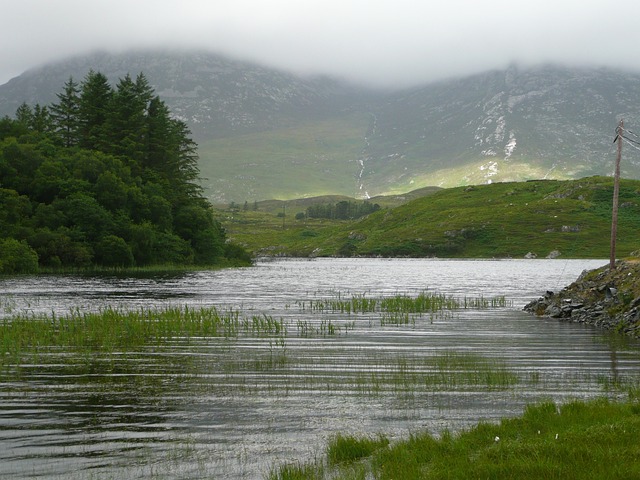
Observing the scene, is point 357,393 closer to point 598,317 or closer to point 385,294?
point 598,317

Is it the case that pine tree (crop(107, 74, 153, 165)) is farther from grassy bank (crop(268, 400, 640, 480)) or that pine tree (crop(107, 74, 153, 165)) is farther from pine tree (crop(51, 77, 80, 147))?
grassy bank (crop(268, 400, 640, 480))

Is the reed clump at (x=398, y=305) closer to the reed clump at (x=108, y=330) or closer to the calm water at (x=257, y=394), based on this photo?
the calm water at (x=257, y=394)

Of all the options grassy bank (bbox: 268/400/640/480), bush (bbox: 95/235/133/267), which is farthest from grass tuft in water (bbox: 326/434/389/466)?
bush (bbox: 95/235/133/267)

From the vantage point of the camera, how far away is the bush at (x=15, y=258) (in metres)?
98.1

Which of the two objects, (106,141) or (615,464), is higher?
(106,141)

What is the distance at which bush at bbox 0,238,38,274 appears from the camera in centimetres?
9812

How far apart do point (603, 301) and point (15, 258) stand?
8105 cm

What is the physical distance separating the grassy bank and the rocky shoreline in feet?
87.6

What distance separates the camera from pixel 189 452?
16219 mm

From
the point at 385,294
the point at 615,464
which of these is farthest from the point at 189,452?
the point at 385,294

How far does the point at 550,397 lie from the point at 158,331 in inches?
929

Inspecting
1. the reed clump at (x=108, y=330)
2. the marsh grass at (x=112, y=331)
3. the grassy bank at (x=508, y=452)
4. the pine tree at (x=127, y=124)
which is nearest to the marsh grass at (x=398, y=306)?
the marsh grass at (x=112, y=331)

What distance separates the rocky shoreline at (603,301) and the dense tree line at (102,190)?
252 ft

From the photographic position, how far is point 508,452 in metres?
14.2
